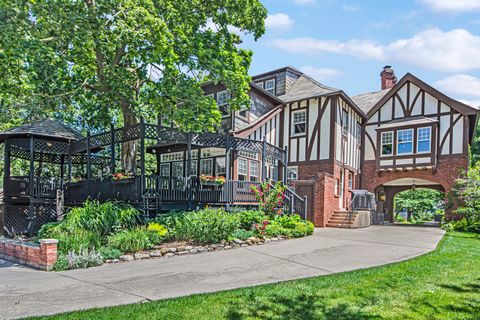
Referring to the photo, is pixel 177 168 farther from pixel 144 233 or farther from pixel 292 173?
pixel 144 233

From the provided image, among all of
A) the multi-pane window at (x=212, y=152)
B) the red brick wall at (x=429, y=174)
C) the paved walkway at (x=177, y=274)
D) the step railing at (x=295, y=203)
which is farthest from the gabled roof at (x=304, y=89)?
the paved walkway at (x=177, y=274)

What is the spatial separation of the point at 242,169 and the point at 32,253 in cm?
1130

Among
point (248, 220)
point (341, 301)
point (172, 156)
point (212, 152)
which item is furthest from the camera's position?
point (172, 156)

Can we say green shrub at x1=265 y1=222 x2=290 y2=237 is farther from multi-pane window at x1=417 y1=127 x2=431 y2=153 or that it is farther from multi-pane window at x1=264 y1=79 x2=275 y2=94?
multi-pane window at x1=264 y1=79 x2=275 y2=94

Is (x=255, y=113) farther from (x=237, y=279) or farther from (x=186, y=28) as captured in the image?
(x=237, y=279)

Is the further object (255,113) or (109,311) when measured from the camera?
(255,113)

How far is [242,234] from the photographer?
38.0 feet

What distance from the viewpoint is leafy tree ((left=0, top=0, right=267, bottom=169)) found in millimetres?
11219

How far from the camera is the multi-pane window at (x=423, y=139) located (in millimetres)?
21766

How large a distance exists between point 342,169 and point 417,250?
435 inches

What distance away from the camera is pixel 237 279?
7.09m

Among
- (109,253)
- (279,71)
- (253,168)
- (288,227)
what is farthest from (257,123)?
(109,253)

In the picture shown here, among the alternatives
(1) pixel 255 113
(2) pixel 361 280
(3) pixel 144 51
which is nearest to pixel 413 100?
(1) pixel 255 113

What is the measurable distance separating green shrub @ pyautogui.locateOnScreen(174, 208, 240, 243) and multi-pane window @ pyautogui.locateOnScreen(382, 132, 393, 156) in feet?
49.7
